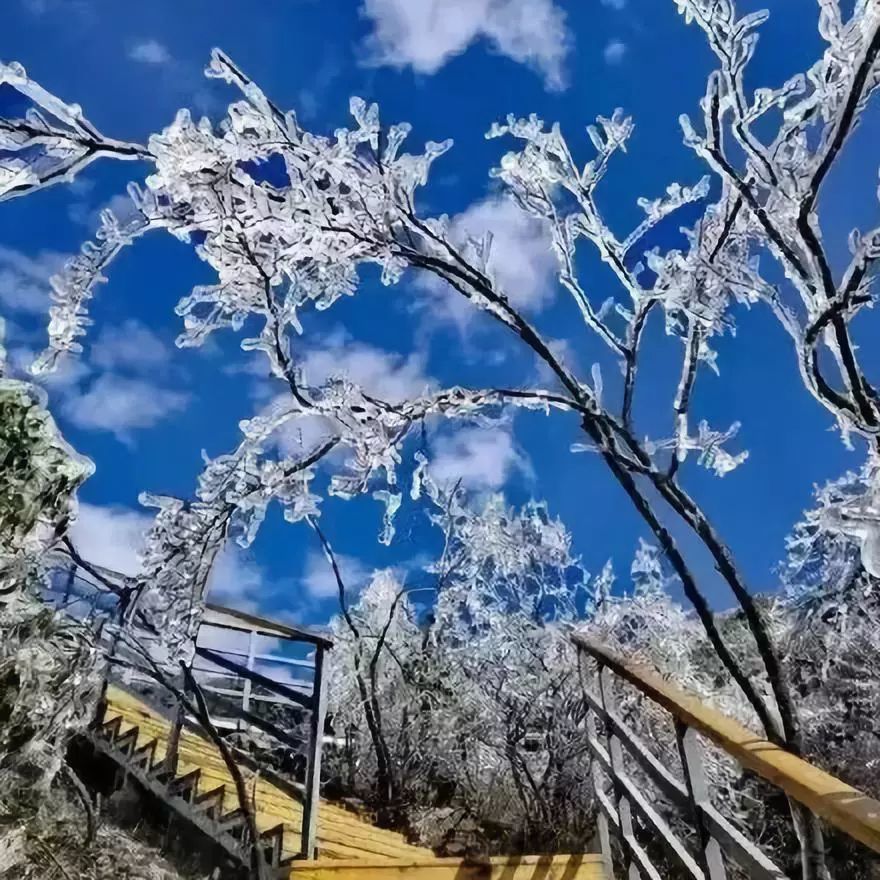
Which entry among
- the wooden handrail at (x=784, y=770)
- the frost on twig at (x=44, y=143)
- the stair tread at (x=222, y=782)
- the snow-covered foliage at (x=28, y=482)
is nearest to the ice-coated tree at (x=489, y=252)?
the frost on twig at (x=44, y=143)

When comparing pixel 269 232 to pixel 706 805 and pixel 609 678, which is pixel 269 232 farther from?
pixel 706 805

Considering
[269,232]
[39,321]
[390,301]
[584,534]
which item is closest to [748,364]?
[584,534]

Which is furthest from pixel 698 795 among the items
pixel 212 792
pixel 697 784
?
pixel 212 792

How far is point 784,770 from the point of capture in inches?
34.8

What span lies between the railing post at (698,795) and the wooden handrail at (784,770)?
26 millimetres

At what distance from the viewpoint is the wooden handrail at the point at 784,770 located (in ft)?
2.42

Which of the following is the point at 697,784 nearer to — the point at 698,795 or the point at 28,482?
the point at 698,795

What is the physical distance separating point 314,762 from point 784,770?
6.41 feet

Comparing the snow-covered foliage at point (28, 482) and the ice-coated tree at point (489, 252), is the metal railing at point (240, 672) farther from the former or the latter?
the snow-covered foliage at point (28, 482)

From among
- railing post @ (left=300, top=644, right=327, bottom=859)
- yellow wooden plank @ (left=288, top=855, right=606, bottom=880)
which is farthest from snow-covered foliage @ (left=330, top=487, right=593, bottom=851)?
yellow wooden plank @ (left=288, top=855, right=606, bottom=880)

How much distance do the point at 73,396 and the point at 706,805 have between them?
2825 millimetres

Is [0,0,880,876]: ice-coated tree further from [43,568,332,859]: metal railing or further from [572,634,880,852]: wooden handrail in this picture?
[572,634,880,852]: wooden handrail

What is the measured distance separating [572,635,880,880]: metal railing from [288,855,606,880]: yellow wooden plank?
81mm

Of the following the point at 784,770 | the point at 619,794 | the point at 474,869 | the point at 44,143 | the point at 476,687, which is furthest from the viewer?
the point at 476,687
